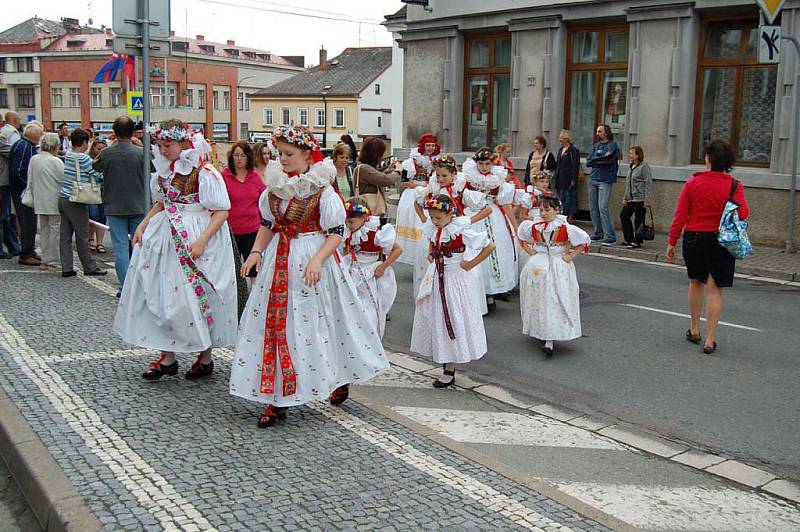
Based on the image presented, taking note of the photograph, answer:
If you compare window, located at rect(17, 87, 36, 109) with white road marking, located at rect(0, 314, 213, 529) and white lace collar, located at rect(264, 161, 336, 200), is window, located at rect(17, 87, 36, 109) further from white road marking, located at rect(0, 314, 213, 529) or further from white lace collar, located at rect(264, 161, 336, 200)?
white lace collar, located at rect(264, 161, 336, 200)

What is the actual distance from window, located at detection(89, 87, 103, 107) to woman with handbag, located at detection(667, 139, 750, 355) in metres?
88.8

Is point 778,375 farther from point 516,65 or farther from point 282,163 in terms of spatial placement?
point 516,65

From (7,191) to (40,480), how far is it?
902 cm

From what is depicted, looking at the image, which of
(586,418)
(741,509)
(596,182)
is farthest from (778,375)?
(596,182)

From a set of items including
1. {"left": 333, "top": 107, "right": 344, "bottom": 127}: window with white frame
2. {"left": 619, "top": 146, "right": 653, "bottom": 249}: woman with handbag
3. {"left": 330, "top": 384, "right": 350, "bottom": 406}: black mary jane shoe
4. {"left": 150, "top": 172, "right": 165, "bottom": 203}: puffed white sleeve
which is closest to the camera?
{"left": 330, "top": 384, "right": 350, "bottom": 406}: black mary jane shoe

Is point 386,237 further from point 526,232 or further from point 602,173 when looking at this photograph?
point 602,173

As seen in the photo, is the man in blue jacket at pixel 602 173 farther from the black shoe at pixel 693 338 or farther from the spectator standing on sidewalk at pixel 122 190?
the spectator standing on sidewalk at pixel 122 190

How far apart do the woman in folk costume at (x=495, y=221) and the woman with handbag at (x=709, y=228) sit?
80.3 inches

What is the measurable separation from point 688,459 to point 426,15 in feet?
58.2

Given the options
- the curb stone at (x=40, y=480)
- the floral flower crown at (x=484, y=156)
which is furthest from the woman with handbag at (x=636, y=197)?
the curb stone at (x=40, y=480)

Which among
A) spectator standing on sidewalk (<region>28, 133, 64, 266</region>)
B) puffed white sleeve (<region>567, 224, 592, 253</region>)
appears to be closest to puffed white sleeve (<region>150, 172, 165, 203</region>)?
puffed white sleeve (<region>567, 224, 592, 253</region>)

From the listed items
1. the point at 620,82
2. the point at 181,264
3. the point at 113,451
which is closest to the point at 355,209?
the point at 181,264

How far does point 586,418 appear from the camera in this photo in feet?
21.1

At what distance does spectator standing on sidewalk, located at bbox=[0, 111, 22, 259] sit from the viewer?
12.4 m
